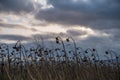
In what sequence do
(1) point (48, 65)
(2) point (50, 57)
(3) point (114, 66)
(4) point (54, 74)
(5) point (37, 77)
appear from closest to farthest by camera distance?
(5) point (37, 77) < (4) point (54, 74) < (1) point (48, 65) < (2) point (50, 57) < (3) point (114, 66)

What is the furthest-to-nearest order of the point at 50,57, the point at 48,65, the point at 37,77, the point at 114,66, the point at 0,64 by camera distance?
the point at 114,66, the point at 50,57, the point at 48,65, the point at 0,64, the point at 37,77

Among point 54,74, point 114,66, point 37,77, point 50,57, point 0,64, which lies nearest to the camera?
point 37,77

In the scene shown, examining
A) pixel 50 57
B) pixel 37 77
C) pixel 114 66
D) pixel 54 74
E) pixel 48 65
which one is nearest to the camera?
pixel 37 77

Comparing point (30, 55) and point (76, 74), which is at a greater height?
point (30, 55)

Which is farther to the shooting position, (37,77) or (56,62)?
(56,62)

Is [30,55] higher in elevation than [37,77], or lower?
higher

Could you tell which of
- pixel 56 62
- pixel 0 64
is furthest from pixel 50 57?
pixel 0 64

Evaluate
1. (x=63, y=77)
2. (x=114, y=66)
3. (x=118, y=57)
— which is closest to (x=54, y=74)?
(x=63, y=77)

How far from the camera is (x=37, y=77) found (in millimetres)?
8070

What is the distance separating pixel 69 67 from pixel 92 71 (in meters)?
1.30

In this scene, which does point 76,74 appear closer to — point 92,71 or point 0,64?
point 92,71

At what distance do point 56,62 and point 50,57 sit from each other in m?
0.66

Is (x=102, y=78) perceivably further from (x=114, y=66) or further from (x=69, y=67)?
(x=114, y=66)

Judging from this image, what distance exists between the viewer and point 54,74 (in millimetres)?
9281
